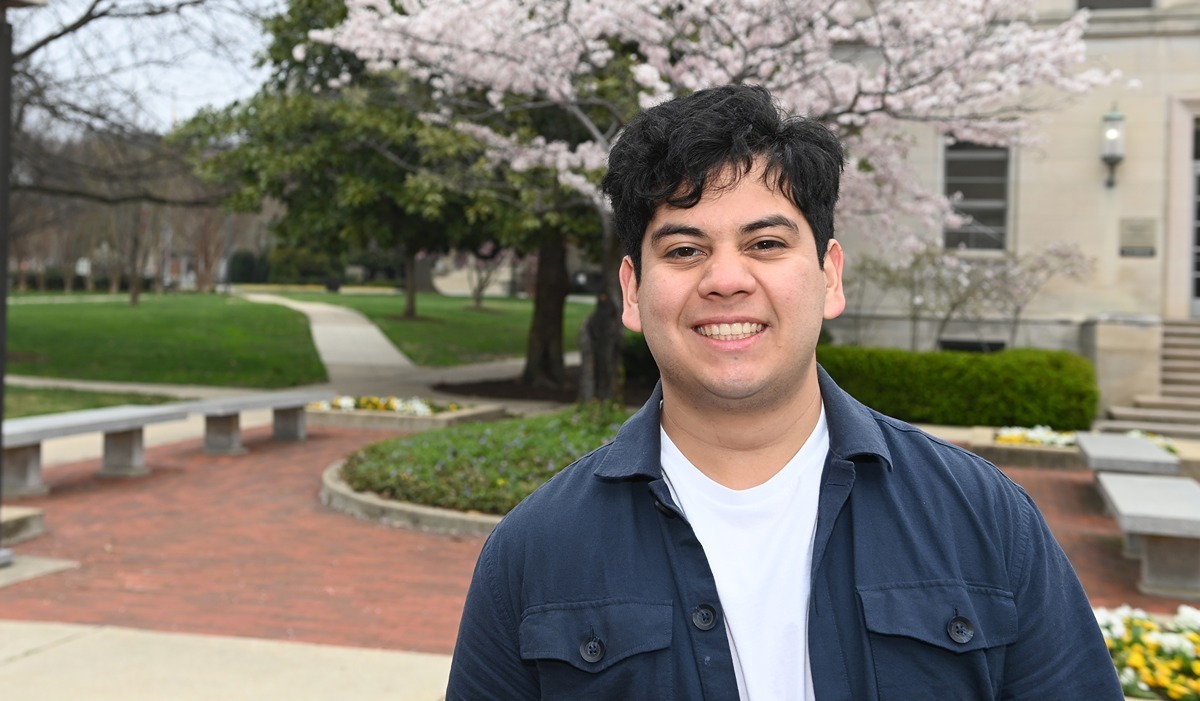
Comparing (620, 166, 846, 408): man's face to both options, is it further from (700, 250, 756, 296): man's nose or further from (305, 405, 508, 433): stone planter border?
(305, 405, 508, 433): stone planter border

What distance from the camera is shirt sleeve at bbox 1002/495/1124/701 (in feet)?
5.75

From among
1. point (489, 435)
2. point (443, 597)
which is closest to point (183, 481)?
point (489, 435)

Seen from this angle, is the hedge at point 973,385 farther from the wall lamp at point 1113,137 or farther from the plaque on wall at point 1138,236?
the wall lamp at point 1113,137

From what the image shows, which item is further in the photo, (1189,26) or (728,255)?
(1189,26)

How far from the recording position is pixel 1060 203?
16.8 m

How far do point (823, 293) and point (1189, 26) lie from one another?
17.1 m

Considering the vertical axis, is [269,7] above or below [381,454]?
above

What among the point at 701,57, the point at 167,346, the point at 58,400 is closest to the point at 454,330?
the point at 167,346

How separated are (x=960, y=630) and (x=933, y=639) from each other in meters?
0.04

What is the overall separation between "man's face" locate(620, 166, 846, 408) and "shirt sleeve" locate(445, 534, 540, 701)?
0.47 meters

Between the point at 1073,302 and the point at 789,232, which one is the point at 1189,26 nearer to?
the point at 1073,302

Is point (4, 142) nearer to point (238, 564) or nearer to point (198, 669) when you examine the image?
point (238, 564)

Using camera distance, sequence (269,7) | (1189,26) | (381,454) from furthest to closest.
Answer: (269,7), (1189,26), (381,454)

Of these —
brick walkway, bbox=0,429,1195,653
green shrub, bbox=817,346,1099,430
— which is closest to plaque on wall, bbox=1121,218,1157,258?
green shrub, bbox=817,346,1099,430
